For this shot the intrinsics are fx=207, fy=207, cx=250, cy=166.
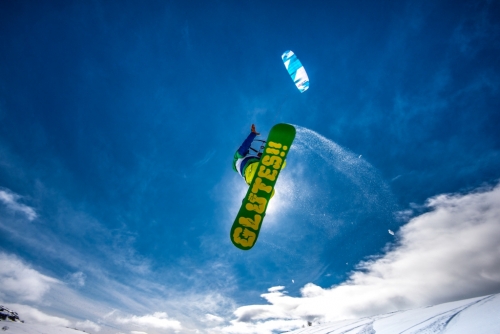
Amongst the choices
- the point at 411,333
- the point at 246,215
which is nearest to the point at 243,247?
the point at 246,215

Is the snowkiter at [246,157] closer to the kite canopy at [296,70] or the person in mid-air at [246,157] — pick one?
the person in mid-air at [246,157]

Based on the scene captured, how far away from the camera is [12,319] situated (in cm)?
1872

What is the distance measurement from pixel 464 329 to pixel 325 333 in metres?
5.64

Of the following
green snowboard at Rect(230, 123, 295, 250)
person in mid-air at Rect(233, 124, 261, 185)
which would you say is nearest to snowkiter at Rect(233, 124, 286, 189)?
person in mid-air at Rect(233, 124, 261, 185)

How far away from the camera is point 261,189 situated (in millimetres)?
6832

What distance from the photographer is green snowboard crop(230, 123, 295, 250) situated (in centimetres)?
647

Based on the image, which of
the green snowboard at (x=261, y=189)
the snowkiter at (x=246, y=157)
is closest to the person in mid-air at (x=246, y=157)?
the snowkiter at (x=246, y=157)

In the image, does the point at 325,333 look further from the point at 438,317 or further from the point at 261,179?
the point at 261,179

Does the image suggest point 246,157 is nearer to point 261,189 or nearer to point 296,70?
point 261,189

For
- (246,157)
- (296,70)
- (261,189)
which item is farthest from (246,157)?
(296,70)

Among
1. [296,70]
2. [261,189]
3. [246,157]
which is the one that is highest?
[296,70]

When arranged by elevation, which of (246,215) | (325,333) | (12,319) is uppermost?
(246,215)

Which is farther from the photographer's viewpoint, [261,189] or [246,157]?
[246,157]

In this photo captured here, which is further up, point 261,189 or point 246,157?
point 246,157
